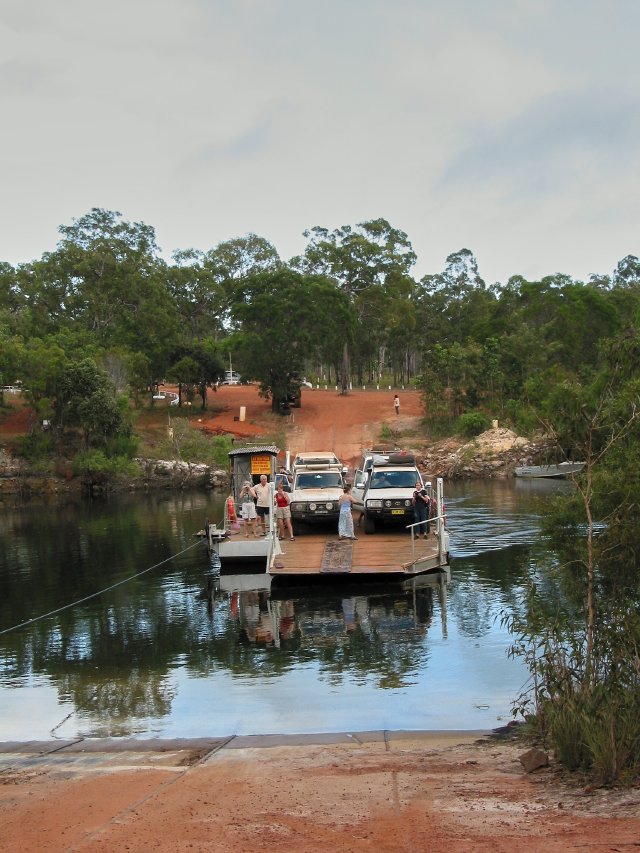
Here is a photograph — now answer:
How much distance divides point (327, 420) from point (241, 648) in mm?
50884

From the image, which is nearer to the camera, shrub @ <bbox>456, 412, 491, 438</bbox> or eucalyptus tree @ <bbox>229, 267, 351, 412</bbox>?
shrub @ <bbox>456, 412, 491, 438</bbox>

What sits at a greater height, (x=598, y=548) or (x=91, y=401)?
(x=91, y=401)

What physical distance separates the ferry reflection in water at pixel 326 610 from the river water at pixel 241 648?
5 centimetres

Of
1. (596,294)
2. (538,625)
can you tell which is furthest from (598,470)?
(596,294)

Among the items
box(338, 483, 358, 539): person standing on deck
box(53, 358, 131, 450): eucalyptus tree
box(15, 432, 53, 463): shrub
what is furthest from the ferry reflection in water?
box(15, 432, 53, 463): shrub

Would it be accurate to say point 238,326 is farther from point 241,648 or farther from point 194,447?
point 241,648

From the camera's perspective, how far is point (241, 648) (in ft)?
62.1

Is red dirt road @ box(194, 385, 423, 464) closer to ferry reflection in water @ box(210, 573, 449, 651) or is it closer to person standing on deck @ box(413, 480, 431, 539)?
person standing on deck @ box(413, 480, 431, 539)

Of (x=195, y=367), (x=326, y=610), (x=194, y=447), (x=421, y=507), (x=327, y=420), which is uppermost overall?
(x=195, y=367)

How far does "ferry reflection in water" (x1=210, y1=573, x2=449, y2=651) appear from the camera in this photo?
19672mm

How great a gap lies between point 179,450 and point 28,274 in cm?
2218

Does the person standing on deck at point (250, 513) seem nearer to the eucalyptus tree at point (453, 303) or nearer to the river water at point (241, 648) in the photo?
the river water at point (241, 648)

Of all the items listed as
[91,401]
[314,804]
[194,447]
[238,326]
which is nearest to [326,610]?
[314,804]

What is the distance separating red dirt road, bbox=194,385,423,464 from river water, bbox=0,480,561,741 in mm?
32725
